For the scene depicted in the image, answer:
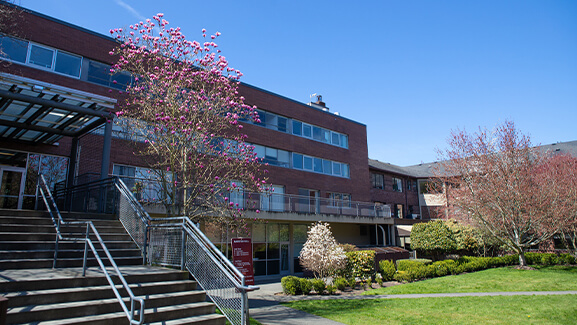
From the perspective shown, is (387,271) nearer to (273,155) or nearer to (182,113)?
(273,155)

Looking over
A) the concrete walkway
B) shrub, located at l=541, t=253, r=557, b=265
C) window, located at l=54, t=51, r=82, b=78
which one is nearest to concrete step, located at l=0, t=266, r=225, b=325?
the concrete walkway

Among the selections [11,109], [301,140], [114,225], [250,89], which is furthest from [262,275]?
[11,109]

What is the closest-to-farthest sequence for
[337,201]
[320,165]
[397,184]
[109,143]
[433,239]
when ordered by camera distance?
[109,143], [433,239], [337,201], [320,165], [397,184]

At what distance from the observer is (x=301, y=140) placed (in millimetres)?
27344

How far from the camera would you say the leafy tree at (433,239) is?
24.2 m

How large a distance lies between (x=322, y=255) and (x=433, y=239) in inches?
445

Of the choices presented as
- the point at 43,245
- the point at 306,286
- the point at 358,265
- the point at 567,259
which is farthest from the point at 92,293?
the point at 567,259

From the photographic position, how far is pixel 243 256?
36.1 ft

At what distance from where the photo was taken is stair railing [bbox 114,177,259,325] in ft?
22.7

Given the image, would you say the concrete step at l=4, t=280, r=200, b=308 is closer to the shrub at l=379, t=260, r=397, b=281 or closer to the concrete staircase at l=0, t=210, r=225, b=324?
the concrete staircase at l=0, t=210, r=225, b=324

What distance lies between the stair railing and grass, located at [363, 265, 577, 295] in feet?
29.2

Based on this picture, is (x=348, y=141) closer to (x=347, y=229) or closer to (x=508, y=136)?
(x=347, y=229)

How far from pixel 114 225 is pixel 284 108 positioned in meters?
18.1

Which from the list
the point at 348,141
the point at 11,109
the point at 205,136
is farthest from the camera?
the point at 348,141
